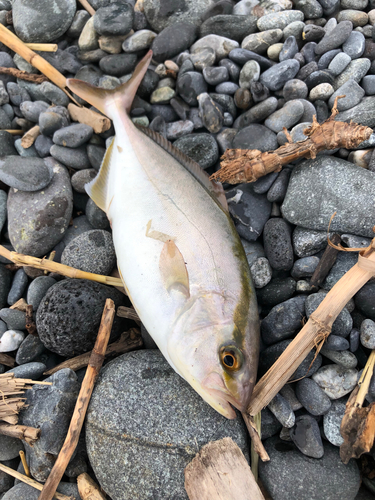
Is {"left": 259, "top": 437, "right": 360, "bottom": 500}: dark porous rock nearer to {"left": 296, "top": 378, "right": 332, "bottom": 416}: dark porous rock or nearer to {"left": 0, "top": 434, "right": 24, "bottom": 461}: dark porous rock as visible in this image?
{"left": 296, "top": 378, "right": 332, "bottom": 416}: dark porous rock

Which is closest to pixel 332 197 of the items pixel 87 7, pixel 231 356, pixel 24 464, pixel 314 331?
pixel 314 331

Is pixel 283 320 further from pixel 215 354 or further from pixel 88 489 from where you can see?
pixel 88 489

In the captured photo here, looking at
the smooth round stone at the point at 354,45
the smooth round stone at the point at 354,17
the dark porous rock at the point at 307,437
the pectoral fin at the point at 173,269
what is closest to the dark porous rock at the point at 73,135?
the pectoral fin at the point at 173,269

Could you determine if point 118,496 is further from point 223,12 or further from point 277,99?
point 223,12

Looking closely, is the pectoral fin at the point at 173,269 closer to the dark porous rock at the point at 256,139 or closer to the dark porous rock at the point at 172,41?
the dark porous rock at the point at 256,139

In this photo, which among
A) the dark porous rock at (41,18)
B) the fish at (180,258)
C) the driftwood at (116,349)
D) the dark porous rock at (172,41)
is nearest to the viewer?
the fish at (180,258)
